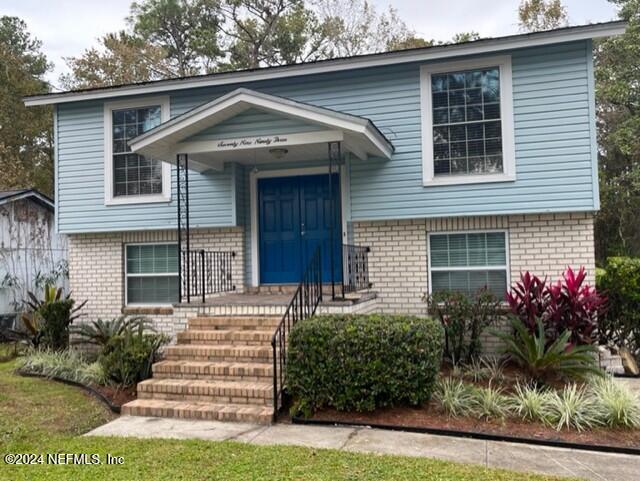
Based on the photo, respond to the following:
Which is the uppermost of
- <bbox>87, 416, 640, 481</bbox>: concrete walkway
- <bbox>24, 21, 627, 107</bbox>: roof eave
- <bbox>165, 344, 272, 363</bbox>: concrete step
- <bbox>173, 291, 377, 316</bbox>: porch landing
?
<bbox>24, 21, 627, 107</bbox>: roof eave

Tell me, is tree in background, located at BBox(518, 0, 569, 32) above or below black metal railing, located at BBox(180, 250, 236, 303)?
above

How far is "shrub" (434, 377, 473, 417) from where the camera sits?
5.56 m

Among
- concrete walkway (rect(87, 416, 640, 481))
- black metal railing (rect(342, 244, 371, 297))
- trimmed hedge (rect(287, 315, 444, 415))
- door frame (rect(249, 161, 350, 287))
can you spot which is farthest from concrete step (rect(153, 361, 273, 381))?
door frame (rect(249, 161, 350, 287))

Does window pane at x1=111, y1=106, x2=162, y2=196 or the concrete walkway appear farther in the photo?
window pane at x1=111, y1=106, x2=162, y2=196

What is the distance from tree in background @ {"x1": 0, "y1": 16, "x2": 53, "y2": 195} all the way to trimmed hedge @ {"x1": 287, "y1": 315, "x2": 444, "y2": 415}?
769 inches

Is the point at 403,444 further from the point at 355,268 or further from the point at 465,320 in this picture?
the point at 355,268

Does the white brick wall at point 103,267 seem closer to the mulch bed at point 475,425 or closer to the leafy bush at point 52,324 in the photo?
the leafy bush at point 52,324

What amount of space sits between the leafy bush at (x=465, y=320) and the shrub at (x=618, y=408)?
215cm

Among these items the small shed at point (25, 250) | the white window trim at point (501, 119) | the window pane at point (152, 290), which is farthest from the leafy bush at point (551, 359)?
the small shed at point (25, 250)

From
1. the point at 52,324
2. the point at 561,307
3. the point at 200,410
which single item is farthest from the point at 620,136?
the point at 52,324

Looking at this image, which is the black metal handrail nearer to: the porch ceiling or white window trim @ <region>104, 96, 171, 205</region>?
the porch ceiling

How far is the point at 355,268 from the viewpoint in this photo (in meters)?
8.52

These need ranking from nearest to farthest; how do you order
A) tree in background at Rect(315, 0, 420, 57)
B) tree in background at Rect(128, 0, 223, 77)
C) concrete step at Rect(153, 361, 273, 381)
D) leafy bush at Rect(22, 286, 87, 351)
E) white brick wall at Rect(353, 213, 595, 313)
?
concrete step at Rect(153, 361, 273, 381) < white brick wall at Rect(353, 213, 595, 313) < leafy bush at Rect(22, 286, 87, 351) < tree in background at Rect(315, 0, 420, 57) < tree in background at Rect(128, 0, 223, 77)

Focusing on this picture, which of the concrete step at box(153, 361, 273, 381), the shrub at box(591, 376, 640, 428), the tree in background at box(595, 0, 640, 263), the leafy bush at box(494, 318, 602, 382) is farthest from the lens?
the tree in background at box(595, 0, 640, 263)
